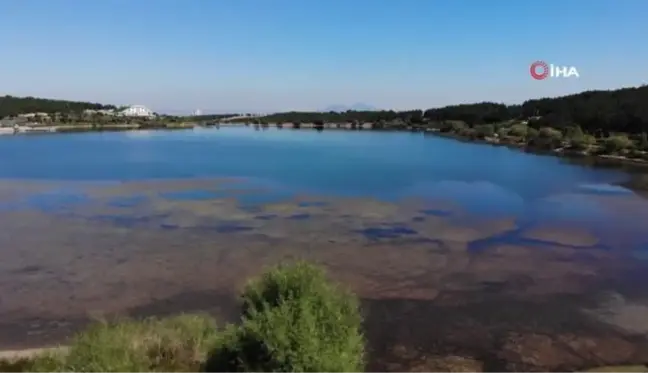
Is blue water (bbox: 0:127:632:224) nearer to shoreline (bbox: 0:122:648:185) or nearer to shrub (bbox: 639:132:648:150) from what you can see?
shoreline (bbox: 0:122:648:185)

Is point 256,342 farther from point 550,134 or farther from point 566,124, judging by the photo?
point 566,124

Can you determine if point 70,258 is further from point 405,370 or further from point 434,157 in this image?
point 434,157

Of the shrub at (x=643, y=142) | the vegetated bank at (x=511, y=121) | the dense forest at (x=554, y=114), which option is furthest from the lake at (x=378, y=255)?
the dense forest at (x=554, y=114)

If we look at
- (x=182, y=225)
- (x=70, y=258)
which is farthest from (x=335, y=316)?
(x=182, y=225)

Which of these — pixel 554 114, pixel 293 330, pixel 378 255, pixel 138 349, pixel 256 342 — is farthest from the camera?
pixel 554 114

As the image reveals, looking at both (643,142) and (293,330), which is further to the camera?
(643,142)

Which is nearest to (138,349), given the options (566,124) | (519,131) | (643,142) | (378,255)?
(378,255)

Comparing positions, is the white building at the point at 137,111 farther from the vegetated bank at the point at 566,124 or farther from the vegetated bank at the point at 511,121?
the vegetated bank at the point at 566,124
